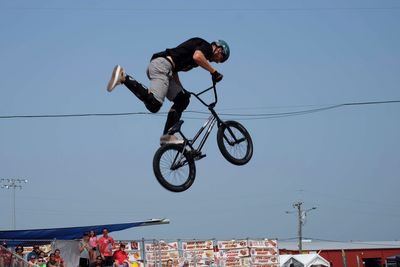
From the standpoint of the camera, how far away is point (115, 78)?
10.5 meters

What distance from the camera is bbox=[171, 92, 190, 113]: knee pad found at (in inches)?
441

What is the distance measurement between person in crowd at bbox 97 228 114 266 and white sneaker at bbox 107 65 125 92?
7.09 m

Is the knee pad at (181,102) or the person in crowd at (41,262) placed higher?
the knee pad at (181,102)

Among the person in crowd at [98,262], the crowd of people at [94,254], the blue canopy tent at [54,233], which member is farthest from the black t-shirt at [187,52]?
the blue canopy tent at [54,233]

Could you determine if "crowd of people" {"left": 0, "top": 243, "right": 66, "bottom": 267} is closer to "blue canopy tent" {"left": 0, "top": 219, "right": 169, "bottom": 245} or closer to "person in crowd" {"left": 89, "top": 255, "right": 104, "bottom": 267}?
"person in crowd" {"left": 89, "top": 255, "right": 104, "bottom": 267}

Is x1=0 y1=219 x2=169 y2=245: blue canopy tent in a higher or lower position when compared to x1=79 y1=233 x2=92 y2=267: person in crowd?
higher

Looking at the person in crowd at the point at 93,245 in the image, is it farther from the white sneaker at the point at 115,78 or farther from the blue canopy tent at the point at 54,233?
the white sneaker at the point at 115,78

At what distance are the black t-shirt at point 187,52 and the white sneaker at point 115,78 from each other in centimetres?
65

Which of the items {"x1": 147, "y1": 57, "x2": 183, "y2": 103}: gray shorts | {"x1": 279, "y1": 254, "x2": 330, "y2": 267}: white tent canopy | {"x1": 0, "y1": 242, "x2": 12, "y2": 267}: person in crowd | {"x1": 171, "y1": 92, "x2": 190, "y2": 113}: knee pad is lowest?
{"x1": 0, "y1": 242, "x2": 12, "y2": 267}: person in crowd

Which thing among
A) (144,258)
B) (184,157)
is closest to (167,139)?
(184,157)

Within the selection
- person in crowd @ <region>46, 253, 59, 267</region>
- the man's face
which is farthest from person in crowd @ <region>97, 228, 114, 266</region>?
the man's face

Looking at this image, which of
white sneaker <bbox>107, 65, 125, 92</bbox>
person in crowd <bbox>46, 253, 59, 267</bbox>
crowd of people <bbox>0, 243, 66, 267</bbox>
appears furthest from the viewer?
person in crowd <bbox>46, 253, 59, 267</bbox>

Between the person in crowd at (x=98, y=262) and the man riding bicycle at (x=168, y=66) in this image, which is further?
the person in crowd at (x=98, y=262)

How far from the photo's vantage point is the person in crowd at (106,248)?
16.8 m
